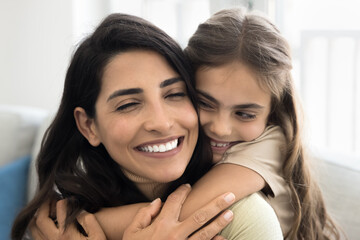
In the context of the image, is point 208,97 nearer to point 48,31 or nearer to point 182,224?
point 182,224

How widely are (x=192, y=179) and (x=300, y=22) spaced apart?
1.86m

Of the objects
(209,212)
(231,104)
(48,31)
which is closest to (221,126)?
(231,104)

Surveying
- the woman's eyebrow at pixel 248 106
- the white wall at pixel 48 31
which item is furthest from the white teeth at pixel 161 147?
the white wall at pixel 48 31

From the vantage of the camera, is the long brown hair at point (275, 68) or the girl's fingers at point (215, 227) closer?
the girl's fingers at point (215, 227)

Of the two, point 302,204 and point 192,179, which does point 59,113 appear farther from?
point 302,204

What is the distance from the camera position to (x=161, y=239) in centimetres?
121

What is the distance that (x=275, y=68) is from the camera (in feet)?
4.61

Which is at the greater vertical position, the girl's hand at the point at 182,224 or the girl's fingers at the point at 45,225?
the girl's hand at the point at 182,224

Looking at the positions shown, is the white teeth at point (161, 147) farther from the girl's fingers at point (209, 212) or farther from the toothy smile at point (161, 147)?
the girl's fingers at point (209, 212)

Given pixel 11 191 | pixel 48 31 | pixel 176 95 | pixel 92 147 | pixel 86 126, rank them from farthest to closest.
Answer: pixel 48 31
pixel 11 191
pixel 92 147
pixel 86 126
pixel 176 95

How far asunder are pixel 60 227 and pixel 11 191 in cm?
84

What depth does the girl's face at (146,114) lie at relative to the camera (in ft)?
4.09

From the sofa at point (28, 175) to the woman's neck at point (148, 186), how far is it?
0.60m

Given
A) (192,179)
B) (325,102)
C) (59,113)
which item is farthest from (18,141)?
(325,102)
